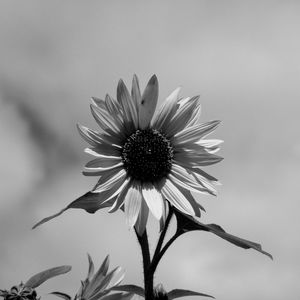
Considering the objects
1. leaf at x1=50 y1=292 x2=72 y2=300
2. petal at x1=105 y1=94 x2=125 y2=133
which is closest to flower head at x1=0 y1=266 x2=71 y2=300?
leaf at x1=50 y1=292 x2=72 y2=300

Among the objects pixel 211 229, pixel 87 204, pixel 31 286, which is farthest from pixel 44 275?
pixel 211 229

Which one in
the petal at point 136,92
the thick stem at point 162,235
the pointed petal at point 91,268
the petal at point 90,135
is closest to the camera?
the thick stem at point 162,235

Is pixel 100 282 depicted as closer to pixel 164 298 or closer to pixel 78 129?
pixel 164 298

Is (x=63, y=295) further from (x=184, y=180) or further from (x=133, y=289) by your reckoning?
(x=184, y=180)

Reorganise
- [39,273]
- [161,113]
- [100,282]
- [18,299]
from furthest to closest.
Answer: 1. [100,282]
2. [161,113]
3. [39,273]
4. [18,299]

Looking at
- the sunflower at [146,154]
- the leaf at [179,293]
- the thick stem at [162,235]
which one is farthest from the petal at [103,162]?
the leaf at [179,293]

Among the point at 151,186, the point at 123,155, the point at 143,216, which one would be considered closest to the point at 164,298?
the point at 143,216

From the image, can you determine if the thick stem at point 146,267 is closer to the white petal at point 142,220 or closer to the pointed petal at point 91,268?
the white petal at point 142,220
